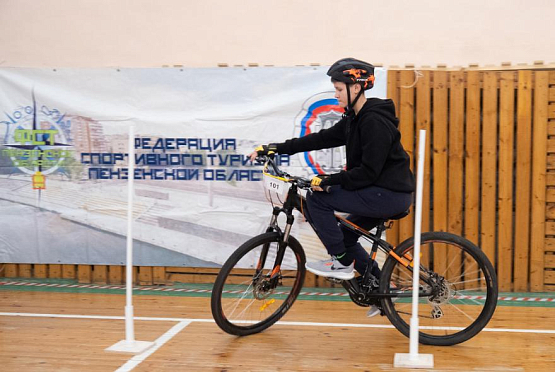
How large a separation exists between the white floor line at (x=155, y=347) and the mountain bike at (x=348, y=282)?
454 millimetres

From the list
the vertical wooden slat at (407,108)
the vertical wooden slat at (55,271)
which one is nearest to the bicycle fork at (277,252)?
the vertical wooden slat at (407,108)

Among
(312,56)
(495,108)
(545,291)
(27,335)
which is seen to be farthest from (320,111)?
(27,335)

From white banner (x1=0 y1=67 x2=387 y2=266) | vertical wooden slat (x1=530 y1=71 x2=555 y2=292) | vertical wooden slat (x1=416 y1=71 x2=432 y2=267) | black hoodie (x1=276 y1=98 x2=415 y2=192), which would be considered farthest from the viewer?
white banner (x1=0 y1=67 x2=387 y2=266)

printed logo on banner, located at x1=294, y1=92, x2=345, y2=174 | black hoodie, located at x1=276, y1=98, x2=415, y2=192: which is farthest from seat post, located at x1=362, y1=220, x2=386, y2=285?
printed logo on banner, located at x1=294, y1=92, x2=345, y2=174

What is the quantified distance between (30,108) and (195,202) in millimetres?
1982

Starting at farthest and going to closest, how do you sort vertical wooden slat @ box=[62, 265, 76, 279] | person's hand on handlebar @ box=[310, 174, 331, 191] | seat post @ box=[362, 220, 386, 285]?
vertical wooden slat @ box=[62, 265, 76, 279], seat post @ box=[362, 220, 386, 285], person's hand on handlebar @ box=[310, 174, 331, 191]

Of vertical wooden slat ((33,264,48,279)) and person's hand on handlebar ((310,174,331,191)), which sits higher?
person's hand on handlebar ((310,174,331,191))

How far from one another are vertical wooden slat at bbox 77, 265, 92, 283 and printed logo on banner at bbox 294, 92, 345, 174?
98.2 inches

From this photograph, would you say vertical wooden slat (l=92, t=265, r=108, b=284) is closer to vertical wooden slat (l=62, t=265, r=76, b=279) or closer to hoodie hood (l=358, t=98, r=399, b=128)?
vertical wooden slat (l=62, t=265, r=76, b=279)

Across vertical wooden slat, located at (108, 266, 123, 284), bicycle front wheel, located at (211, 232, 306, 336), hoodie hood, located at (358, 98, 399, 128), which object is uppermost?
hoodie hood, located at (358, 98, 399, 128)

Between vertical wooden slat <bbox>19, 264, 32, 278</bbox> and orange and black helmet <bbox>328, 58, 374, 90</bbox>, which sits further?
vertical wooden slat <bbox>19, 264, 32, 278</bbox>

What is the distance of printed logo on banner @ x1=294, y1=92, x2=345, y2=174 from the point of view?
6.23m

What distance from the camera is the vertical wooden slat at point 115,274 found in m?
6.67

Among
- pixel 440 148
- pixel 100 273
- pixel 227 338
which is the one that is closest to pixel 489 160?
pixel 440 148
